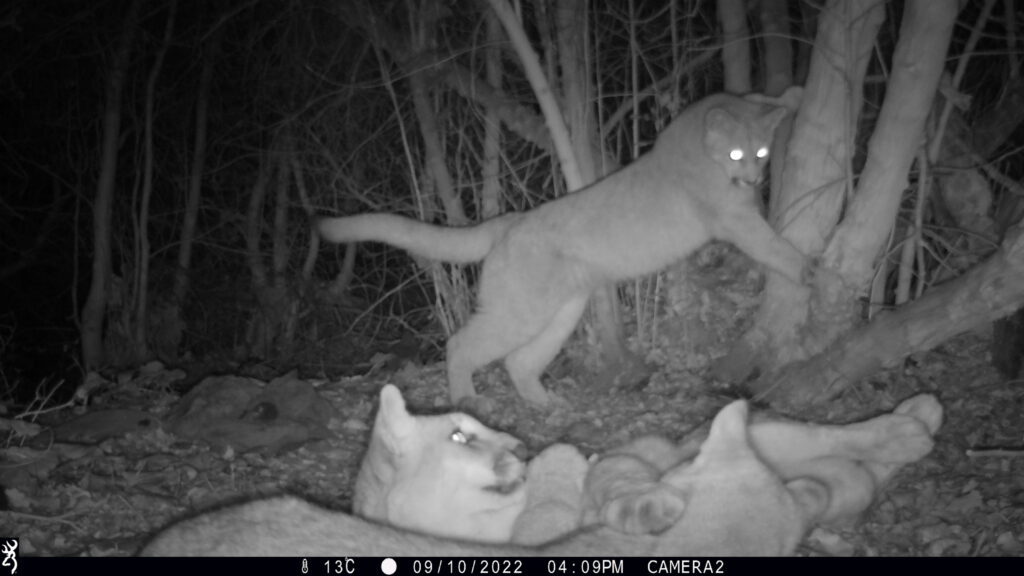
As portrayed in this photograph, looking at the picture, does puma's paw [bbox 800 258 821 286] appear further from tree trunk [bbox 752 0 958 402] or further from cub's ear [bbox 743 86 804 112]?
cub's ear [bbox 743 86 804 112]

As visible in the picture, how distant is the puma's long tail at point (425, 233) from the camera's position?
650cm

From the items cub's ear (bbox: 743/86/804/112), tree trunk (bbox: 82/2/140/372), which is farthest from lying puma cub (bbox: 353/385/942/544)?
tree trunk (bbox: 82/2/140/372)

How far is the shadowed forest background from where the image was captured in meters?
5.11

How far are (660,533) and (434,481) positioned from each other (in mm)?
1077

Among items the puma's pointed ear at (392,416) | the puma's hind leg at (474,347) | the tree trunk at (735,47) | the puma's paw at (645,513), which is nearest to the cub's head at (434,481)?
the puma's pointed ear at (392,416)

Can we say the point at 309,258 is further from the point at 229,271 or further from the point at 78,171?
the point at 78,171

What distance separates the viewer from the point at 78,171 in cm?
1169

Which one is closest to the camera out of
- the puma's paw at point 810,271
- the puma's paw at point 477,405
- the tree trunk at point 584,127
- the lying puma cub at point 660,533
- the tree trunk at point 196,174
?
the lying puma cub at point 660,533

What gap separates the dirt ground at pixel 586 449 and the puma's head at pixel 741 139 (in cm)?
152

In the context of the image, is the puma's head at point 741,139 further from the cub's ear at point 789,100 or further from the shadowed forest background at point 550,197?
the shadowed forest background at point 550,197

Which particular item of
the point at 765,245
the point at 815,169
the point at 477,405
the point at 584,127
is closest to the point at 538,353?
the point at 477,405

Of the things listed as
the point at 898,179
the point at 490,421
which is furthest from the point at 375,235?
the point at 898,179

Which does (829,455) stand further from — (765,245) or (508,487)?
(765,245)

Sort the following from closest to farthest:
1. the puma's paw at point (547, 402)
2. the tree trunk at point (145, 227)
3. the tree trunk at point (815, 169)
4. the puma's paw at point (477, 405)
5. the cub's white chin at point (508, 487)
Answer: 1. the cub's white chin at point (508, 487)
2. the tree trunk at point (815, 169)
3. the puma's paw at point (477, 405)
4. the puma's paw at point (547, 402)
5. the tree trunk at point (145, 227)
